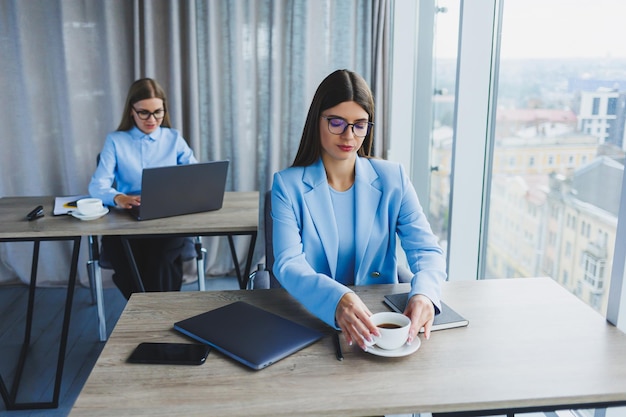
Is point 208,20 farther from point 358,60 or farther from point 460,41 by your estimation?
point 460,41

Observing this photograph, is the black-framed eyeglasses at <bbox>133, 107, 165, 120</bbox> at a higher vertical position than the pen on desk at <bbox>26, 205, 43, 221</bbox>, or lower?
higher

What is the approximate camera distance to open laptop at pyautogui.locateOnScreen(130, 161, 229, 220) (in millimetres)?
2375

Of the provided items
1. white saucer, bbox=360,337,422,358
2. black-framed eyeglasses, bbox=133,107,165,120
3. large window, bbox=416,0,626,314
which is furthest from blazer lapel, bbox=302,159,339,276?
black-framed eyeglasses, bbox=133,107,165,120

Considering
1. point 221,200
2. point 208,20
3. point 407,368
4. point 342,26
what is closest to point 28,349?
point 221,200

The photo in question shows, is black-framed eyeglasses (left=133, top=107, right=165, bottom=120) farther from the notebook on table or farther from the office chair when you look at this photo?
the notebook on table

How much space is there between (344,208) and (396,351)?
2.06ft

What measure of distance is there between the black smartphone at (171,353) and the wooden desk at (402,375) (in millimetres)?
18

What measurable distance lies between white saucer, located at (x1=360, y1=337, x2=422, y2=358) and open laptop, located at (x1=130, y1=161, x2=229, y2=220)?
1371 mm

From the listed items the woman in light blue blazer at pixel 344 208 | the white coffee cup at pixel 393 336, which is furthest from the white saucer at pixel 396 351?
the woman in light blue blazer at pixel 344 208

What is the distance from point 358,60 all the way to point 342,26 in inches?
9.3

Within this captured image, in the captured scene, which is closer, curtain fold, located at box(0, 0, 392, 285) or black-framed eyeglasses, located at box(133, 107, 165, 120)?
black-framed eyeglasses, located at box(133, 107, 165, 120)

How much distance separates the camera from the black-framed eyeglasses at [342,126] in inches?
67.1

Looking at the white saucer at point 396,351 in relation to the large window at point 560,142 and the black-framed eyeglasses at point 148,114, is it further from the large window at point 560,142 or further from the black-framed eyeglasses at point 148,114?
the black-framed eyeglasses at point 148,114

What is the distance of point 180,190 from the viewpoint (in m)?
2.46
